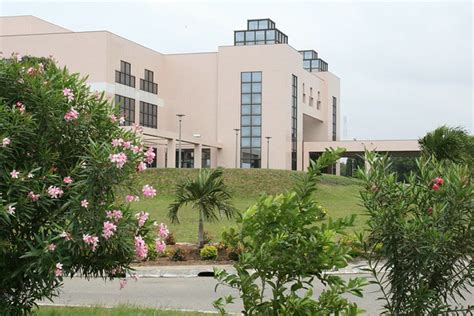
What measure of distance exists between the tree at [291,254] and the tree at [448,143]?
49.6 feet

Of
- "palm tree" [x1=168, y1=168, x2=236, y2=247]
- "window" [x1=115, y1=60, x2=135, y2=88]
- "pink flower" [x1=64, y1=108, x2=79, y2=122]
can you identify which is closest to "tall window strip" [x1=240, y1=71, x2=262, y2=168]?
"window" [x1=115, y1=60, x2=135, y2=88]

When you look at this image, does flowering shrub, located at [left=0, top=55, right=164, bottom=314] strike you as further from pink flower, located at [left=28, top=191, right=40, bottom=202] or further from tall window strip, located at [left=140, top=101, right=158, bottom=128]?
tall window strip, located at [left=140, top=101, right=158, bottom=128]

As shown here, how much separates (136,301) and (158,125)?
52884mm

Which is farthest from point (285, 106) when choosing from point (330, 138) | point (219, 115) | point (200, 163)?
point (330, 138)

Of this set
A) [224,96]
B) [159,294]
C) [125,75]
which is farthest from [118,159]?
[224,96]

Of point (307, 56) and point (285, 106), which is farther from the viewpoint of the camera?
point (307, 56)

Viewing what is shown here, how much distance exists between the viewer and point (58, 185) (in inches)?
229

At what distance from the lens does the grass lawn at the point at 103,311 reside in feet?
27.1

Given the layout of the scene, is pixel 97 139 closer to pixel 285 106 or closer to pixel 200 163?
pixel 200 163

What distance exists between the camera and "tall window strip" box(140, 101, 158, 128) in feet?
198

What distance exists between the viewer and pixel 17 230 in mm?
6039

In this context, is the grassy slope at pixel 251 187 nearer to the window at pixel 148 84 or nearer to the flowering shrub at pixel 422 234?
the window at pixel 148 84

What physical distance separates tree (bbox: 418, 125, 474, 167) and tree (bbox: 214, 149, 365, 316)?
1512 centimetres

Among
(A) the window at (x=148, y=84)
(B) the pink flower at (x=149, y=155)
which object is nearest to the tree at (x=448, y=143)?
(B) the pink flower at (x=149, y=155)
